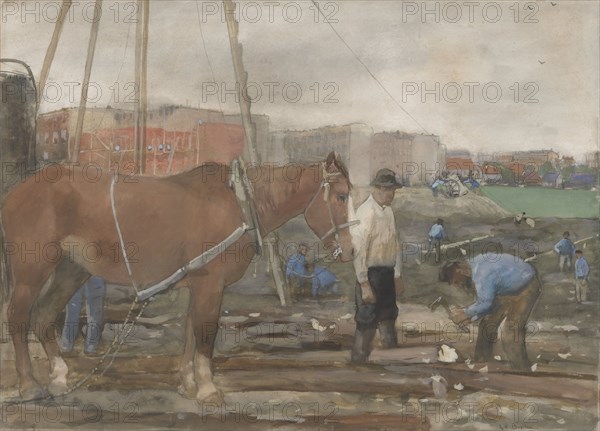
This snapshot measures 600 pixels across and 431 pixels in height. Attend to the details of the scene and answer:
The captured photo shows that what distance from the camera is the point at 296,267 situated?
208 inches

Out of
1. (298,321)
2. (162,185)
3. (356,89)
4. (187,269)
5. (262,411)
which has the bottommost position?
(262,411)

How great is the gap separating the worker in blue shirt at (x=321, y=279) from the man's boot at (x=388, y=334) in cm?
41

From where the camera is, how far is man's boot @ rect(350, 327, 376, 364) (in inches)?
206

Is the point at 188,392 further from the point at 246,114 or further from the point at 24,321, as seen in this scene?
the point at 246,114

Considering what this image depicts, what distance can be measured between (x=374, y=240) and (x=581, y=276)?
149cm

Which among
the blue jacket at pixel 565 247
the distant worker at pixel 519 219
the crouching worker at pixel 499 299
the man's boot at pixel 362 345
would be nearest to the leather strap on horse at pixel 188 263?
the man's boot at pixel 362 345

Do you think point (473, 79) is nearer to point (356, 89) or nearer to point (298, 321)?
point (356, 89)

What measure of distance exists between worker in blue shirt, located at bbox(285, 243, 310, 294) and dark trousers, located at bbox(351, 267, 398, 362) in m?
0.38

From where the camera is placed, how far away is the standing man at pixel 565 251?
17.3 ft

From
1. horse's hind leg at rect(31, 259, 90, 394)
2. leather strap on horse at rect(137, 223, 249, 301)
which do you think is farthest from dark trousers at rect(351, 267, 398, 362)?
horse's hind leg at rect(31, 259, 90, 394)

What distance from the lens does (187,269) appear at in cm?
498

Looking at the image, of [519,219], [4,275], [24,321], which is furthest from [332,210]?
[4,275]

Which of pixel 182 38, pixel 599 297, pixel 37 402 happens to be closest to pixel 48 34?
pixel 182 38

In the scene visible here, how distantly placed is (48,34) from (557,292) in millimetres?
4026
